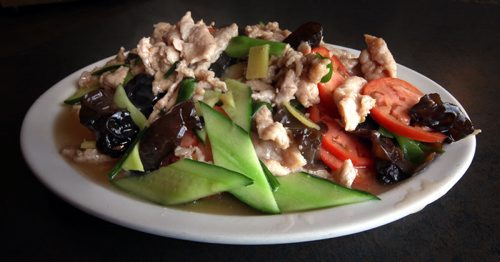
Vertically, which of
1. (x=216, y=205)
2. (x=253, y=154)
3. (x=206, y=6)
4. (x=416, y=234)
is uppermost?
(x=253, y=154)

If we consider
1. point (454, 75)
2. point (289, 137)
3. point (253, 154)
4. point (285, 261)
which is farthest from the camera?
point (454, 75)

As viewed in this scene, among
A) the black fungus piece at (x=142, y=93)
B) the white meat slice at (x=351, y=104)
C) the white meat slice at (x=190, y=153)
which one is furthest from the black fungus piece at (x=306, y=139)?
the black fungus piece at (x=142, y=93)

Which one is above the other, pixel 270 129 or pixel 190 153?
pixel 270 129

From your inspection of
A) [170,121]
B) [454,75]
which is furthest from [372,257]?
[454,75]

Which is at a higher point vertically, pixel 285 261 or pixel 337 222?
pixel 337 222

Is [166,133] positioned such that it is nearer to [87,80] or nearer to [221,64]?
[221,64]

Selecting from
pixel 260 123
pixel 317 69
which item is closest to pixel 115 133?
pixel 260 123

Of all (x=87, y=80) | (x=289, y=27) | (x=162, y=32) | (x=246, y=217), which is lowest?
(x=289, y=27)

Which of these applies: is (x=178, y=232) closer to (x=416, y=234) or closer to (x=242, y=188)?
(x=242, y=188)

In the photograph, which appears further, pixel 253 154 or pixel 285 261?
pixel 253 154
